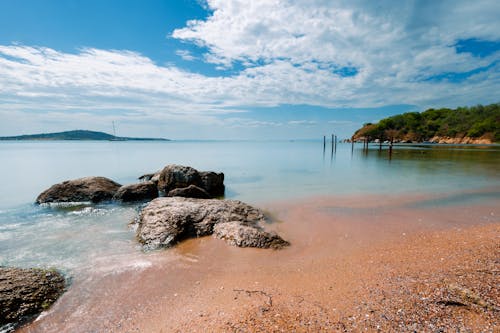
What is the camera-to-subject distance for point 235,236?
670 centimetres

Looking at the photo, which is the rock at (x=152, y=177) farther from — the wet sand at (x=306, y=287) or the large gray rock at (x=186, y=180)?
the wet sand at (x=306, y=287)

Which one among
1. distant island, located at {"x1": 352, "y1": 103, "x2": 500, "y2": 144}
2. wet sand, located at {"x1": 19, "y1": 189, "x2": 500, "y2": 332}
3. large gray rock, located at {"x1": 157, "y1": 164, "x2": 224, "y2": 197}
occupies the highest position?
distant island, located at {"x1": 352, "y1": 103, "x2": 500, "y2": 144}

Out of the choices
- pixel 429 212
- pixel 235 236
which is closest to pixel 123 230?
pixel 235 236

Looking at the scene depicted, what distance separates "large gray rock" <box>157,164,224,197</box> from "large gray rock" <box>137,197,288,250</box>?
465 cm

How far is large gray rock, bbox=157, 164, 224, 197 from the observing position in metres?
13.6

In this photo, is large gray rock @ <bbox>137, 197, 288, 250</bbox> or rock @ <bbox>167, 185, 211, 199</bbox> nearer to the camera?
large gray rock @ <bbox>137, 197, 288, 250</bbox>

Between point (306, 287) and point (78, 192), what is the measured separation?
11951 millimetres

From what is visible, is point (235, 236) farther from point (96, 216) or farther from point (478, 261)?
point (96, 216)

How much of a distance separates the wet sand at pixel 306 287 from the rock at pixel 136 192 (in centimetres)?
686

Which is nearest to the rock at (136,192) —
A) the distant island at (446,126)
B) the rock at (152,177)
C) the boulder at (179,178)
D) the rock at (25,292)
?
the boulder at (179,178)

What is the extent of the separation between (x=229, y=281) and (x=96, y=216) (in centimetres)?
741

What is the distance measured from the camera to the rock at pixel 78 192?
11.7 m

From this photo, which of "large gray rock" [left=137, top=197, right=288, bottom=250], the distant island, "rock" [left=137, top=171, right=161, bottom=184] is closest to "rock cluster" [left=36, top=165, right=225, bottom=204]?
"rock" [left=137, top=171, right=161, bottom=184]

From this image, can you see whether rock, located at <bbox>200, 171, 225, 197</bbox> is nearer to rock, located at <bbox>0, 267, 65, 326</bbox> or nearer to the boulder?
the boulder
